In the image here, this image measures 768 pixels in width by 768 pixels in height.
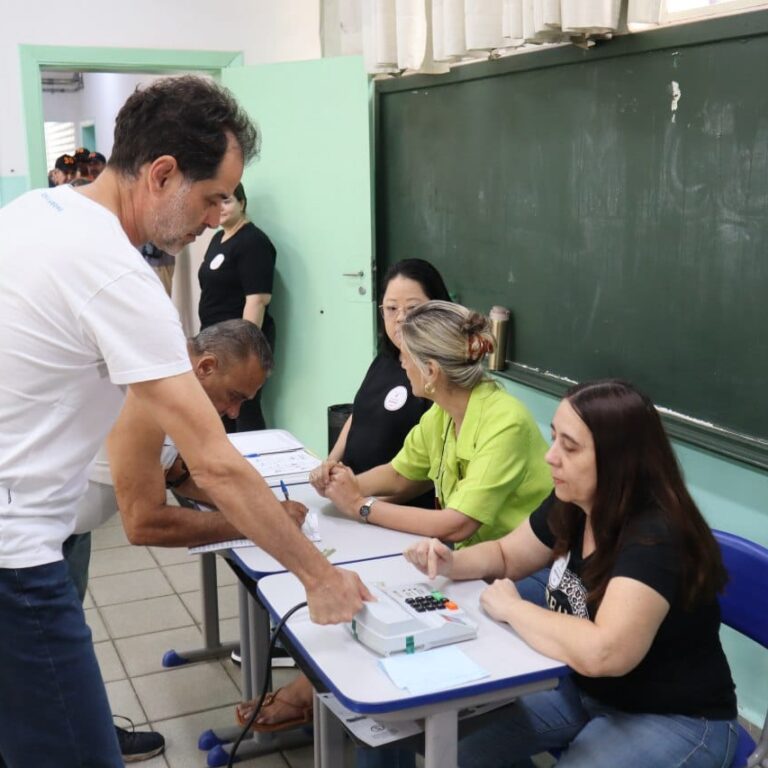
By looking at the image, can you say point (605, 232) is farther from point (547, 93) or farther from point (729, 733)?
point (729, 733)

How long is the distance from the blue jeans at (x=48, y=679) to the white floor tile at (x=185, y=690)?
1.35 meters

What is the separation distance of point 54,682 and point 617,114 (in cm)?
221

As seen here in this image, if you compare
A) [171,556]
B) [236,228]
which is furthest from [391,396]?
[236,228]

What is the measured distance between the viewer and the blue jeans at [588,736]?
158 centimetres

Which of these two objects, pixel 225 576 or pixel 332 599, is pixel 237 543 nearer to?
pixel 332 599

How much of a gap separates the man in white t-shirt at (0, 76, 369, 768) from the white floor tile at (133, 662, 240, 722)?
1.36m

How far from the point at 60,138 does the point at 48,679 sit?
1105 centimetres

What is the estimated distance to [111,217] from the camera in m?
1.41

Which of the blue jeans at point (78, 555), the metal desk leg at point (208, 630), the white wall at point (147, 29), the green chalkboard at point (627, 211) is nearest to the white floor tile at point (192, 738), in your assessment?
the metal desk leg at point (208, 630)

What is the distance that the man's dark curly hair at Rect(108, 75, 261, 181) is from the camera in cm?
148

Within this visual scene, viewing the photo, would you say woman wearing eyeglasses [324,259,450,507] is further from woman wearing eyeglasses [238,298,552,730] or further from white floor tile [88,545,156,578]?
white floor tile [88,545,156,578]

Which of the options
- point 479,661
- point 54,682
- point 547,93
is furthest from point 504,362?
point 54,682

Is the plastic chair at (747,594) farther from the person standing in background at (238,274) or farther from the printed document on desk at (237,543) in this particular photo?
the person standing in background at (238,274)

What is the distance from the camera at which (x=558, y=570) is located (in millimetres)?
1823
